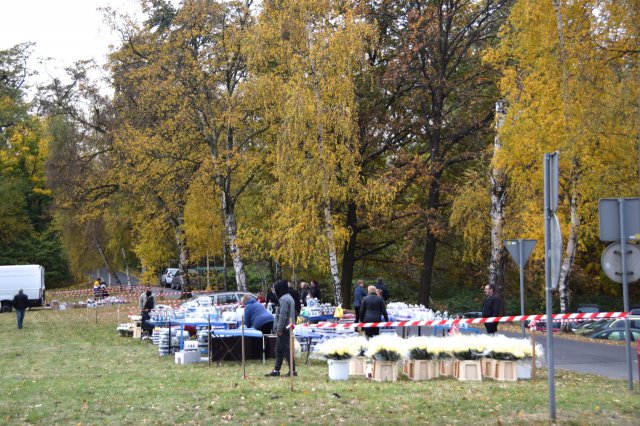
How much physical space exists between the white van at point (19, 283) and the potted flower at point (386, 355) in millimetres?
38833

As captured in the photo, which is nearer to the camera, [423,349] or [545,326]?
[423,349]

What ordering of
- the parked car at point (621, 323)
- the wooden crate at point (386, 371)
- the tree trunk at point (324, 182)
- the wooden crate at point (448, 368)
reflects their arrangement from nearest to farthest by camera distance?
the wooden crate at point (386, 371)
the wooden crate at point (448, 368)
the parked car at point (621, 323)
the tree trunk at point (324, 182)

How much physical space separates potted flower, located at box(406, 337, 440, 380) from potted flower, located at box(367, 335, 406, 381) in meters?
0.25

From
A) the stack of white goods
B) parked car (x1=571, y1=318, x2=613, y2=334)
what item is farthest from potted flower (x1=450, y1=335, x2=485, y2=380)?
parked car (x1=571, y1=318, x2=613, y2=334)

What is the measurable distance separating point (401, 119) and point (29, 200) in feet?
152

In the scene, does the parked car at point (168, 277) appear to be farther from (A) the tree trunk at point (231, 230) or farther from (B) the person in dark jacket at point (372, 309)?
(B) the person in dark jacket at point (372, 309)

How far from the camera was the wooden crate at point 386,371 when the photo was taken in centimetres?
1336

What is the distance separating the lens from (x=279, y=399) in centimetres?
1120

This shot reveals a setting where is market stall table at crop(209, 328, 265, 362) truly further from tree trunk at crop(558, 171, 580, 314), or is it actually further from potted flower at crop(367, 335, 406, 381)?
tree trunk at crop(558, 171, 580, 314)

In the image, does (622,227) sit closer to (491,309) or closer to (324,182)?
(491,309)

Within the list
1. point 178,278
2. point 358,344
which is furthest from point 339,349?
point 178,278

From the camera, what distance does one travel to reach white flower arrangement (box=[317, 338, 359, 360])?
13.4 metres

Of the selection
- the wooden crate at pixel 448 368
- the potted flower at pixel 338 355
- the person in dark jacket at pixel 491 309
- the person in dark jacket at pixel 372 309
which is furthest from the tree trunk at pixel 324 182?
the potted flower at pixel 338 355

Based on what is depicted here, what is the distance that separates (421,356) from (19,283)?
130ft
